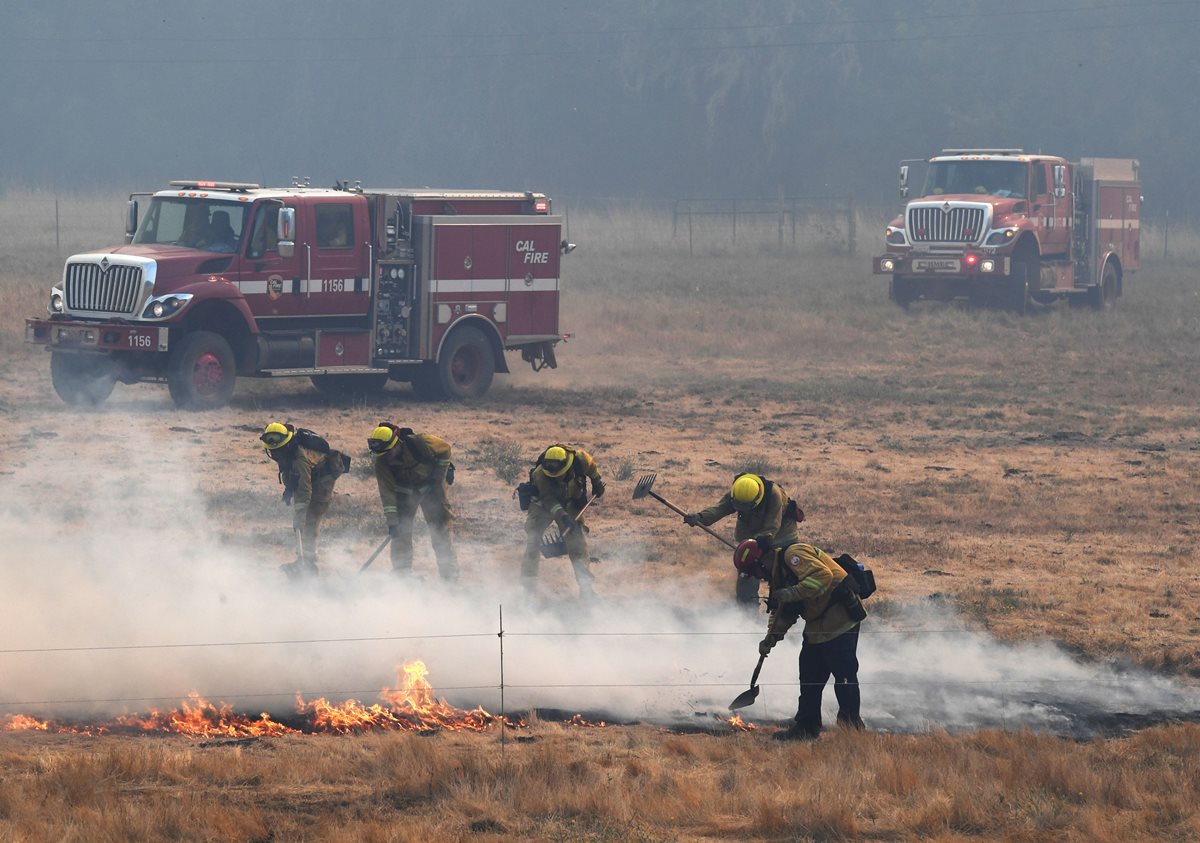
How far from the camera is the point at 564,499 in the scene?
11977 millimetres

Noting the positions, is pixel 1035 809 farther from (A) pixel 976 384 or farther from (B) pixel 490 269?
(A) pixel 976 384

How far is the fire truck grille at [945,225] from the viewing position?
30797mm

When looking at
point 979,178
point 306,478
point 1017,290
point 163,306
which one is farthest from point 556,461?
point 979,178

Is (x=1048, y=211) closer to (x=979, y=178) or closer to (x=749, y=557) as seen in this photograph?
(x=979, y=178)

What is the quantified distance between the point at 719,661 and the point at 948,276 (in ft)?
70.2

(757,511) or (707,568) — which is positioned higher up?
(757,511)

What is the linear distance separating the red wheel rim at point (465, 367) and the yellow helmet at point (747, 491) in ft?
38.5

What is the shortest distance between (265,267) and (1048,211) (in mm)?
17581

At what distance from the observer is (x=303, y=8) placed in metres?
78.5

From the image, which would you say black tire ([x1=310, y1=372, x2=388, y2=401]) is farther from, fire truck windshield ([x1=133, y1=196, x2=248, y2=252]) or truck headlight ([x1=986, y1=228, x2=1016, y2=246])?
truck headlight ([x1=986, y1=228, x2=1016, y2=246])

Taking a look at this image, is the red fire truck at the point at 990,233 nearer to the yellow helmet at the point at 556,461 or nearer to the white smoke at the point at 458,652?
the white smoke at the point at 458,652

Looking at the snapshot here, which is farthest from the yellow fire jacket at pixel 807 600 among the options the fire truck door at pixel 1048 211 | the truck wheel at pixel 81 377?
the fire truck door at pixel 1048 211

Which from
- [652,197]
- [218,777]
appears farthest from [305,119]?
[218,777]

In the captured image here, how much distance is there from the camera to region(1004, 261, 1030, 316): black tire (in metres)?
31.4
